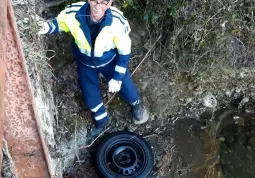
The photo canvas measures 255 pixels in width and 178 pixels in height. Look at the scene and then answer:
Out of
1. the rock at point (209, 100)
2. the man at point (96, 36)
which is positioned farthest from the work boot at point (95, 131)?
the rock at point (209, 100)

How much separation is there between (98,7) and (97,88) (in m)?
1.18

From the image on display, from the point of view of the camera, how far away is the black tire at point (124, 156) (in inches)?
180

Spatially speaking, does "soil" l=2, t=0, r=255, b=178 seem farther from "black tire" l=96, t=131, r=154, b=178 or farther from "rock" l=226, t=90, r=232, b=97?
"black tire" l=96, t=131, r=154, b=178

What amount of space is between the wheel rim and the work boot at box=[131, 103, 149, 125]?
0.39 meters

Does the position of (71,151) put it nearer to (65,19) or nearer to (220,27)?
(65,19)

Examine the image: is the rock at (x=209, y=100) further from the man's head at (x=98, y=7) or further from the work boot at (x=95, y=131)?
the man's head at (x=98, y=7)

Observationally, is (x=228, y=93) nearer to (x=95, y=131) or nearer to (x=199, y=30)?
(x=199, y=30)

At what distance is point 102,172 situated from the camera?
454 centimetres

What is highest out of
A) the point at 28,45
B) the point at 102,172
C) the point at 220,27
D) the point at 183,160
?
the point at 28,45

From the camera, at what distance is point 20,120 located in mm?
2520

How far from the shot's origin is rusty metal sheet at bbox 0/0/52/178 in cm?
233

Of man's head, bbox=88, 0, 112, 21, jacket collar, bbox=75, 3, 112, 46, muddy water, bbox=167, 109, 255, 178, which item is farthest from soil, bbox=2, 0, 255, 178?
man's head, bbox=88, 0, 112, 21

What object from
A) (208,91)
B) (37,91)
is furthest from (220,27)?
(37,91)

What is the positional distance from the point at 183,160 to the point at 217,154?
408 millimetres
